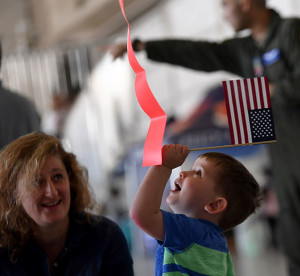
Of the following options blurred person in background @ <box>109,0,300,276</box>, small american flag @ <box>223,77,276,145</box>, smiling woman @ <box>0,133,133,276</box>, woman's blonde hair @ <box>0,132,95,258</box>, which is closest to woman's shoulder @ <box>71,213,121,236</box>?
smiling woman @ <box>0,133,133,276</box>

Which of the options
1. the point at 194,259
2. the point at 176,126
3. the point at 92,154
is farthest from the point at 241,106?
the point at 176,126

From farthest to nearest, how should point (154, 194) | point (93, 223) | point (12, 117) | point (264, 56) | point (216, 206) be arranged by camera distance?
point (264, 56)
point (12, 117)
point (93, 223)
point (216, 206)
point (154, 194)

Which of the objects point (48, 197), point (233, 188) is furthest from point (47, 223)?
point (233, 188)

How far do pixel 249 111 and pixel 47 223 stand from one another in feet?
1.96

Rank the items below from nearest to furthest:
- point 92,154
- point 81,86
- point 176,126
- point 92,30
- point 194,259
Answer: point 194,259, point 81,86, point 92,154, point 176,126, point 92,30

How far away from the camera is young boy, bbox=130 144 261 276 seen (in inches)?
40.6

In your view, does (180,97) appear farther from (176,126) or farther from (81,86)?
(81,86)

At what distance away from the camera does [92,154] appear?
12.7 feet

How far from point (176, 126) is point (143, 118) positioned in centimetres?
61

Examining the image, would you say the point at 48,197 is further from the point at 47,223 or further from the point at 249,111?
the point at 249,111

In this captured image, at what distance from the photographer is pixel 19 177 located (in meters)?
1.33

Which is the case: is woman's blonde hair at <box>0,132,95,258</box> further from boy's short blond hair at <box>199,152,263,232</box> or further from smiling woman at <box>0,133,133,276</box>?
boy's short blond hair at <box>199,152,263,232</box>

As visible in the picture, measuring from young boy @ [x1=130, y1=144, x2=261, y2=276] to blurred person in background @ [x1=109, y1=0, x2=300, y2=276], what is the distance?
87 centimetres

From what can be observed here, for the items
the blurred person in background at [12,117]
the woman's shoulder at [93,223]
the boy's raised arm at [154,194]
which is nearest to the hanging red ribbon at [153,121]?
the boy's raised arm at [154,194]
